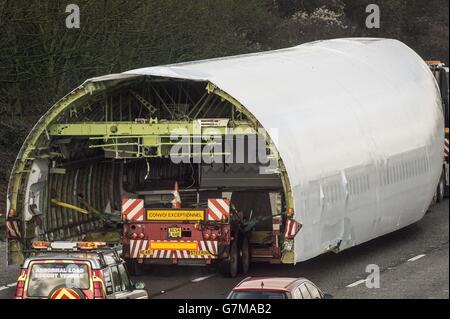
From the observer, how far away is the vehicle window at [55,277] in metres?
17.9

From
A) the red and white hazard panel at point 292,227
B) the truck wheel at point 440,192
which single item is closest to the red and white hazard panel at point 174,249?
the red and white hazard panel at point 292,227

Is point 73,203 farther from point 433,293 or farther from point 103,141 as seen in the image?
point 433,293

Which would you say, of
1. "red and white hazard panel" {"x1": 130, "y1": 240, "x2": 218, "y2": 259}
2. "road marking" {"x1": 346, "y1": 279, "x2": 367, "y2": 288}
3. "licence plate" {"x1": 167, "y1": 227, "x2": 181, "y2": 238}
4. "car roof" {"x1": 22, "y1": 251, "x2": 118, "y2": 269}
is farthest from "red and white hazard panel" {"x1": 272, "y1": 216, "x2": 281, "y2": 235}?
"car roof" {"x1": 22, "y1": 251, "x2": 118, "y2": 269}

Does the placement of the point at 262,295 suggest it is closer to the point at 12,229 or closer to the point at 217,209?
the point at 217,209

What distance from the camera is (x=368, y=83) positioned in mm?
29234

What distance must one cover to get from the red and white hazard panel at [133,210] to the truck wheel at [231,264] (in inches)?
64.7

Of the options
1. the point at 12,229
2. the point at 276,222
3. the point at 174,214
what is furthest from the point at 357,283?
the point at 12,229

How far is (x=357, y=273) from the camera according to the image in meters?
25.7

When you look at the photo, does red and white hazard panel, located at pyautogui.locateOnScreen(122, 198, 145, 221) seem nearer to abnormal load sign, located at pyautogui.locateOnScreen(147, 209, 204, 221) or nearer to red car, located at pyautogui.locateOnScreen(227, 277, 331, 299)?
abnormal load sign, located at pyautogui.locateOnScreen(147, 209, 204, 221)

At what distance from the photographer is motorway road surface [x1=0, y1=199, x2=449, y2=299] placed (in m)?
23.0

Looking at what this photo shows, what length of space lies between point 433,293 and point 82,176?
8151 millimetres

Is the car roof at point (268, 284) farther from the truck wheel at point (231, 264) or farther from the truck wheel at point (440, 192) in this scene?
the truck wheel at point (440, 192)

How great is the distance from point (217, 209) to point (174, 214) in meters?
0.77
